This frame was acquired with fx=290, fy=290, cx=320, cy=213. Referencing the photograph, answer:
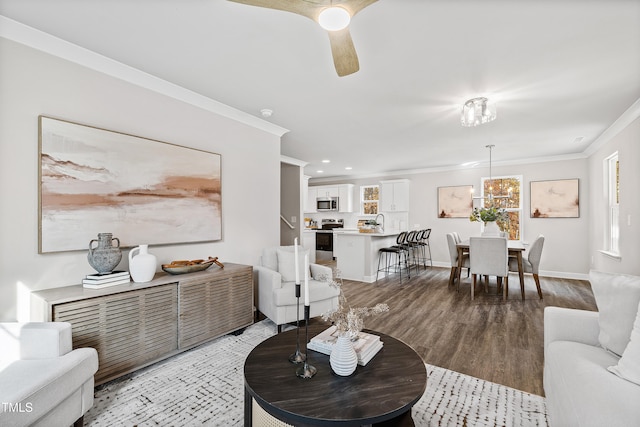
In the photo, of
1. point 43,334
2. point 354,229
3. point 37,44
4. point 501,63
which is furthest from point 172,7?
point 354,229

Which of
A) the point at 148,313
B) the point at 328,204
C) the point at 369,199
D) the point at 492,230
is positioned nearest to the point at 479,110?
the point at 492,230

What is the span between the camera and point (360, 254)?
18.1 ft

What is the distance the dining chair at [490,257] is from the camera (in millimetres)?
4195

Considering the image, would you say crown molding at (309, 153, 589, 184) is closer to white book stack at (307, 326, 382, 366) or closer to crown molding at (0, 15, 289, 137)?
crown molding at (0, 15, 289, 137)

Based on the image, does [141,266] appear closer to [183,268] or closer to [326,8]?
[183,268]

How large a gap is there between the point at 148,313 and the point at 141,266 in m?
0.36

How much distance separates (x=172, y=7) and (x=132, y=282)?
76.7 inches

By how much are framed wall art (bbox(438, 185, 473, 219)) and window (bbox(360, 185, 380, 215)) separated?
5.74 feet

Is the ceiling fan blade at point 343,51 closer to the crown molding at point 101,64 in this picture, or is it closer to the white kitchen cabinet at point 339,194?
the crown molding at point 101,64

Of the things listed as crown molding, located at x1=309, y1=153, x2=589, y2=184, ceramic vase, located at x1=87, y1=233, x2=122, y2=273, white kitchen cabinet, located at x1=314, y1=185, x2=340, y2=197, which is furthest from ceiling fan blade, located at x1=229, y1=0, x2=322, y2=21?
white kitchen cabinet, located at x1=314, y1=185, x2=340, y2=197

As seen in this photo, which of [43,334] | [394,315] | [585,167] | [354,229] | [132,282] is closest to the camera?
[43,334]

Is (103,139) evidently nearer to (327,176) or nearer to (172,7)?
(172,7)

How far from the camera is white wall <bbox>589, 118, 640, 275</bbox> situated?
133 inches

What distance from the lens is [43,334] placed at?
1587mm
